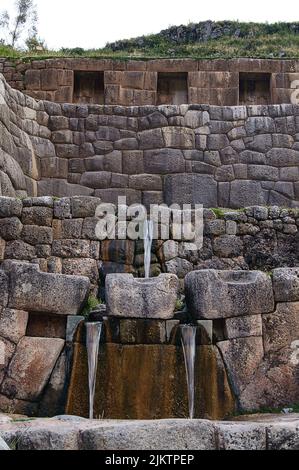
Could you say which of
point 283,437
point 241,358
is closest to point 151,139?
point 241,358

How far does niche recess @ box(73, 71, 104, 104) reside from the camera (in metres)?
13.9

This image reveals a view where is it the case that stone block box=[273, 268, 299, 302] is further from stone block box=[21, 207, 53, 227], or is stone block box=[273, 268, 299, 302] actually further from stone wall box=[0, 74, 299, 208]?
stone wall box=[0, 74, 299, 208]

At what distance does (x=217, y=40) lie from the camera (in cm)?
2334

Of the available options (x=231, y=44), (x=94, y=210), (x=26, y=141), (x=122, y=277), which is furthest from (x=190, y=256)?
(x=231, y=44)

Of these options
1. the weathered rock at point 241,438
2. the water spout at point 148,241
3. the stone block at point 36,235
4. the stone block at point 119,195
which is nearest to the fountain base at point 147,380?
the weathered rock at point 241,438

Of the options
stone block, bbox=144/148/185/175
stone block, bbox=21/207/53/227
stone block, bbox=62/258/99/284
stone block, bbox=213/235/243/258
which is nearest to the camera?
stone block, bbox=62/258/99/284

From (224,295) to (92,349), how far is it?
1283mm

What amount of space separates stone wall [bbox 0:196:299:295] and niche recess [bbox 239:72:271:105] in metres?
4.89

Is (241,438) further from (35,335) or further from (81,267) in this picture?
(81,267)

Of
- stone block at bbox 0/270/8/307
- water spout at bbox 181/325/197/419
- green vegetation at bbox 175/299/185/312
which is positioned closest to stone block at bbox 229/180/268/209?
green vegetation at bbox 175/299/185/312

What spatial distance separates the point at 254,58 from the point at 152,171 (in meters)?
3.37

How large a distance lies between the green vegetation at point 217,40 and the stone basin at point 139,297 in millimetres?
14184

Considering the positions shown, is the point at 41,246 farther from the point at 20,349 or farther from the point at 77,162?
the point at 77,162

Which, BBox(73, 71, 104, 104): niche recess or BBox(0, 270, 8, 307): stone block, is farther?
BBox(73, 71, 104, 104): niche recess
